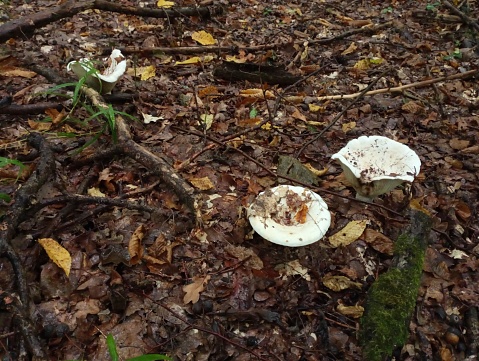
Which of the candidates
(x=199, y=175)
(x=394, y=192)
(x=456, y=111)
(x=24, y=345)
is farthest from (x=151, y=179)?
(x=456, y=111)

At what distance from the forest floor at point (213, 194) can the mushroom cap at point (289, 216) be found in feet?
1.18

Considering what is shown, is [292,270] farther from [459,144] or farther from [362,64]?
[362,64]

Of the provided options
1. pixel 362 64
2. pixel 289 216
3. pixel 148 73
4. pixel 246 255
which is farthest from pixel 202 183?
pixel 362 64

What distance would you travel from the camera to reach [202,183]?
3.77m

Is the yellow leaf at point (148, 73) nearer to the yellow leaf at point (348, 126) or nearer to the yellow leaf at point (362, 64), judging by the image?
the yellow leaf at point (348, 126)

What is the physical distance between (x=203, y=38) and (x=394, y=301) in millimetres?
5247

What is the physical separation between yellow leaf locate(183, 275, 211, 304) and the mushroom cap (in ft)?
1.92

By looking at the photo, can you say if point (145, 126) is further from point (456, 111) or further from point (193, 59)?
point (456, 111)

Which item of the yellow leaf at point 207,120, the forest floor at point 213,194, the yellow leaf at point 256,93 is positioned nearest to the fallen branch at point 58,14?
the forest floor at point 213,194

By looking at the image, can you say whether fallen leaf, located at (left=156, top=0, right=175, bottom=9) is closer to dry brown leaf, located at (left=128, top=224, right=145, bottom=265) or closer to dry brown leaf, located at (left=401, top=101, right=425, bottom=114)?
dry brown leaf, located at (left=401, top=101, right=425, bottom=114)

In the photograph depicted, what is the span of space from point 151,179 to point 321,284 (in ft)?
6.29

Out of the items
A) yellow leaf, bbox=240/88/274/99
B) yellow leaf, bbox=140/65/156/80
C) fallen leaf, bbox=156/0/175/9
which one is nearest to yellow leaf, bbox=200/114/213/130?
yellow leaf, bbox=240/88/274/99

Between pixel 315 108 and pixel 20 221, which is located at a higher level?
pixel 20 221

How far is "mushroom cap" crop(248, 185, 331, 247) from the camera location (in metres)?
2.84
